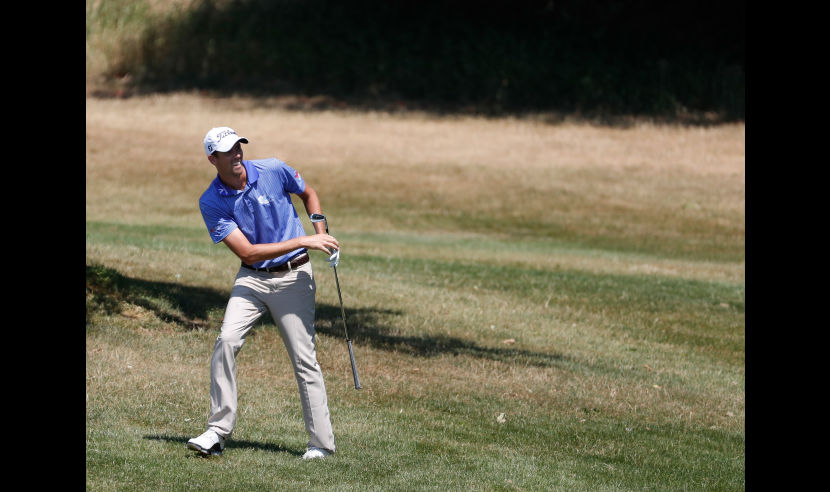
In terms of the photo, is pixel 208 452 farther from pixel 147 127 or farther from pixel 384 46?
pixel 384 46

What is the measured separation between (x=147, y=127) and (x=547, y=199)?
15224 millimetres

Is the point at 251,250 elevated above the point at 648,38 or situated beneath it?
situated beneath

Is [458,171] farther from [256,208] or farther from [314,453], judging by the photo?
[256,208]

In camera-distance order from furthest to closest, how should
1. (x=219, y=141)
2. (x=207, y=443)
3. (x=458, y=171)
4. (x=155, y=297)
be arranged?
(x=458, y=171)
(x=155, y=297)
(x=207, y=443)
(x=219, y=141)

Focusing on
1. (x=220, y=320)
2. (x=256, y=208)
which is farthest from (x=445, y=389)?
(x=256, y=208)

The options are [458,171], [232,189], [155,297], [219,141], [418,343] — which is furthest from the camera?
[458,171]

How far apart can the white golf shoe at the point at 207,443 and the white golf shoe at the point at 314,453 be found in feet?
1.97

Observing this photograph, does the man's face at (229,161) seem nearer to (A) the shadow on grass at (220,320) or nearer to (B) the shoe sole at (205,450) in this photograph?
(B) the shoe sole at (205,450)

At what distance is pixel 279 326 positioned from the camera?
736cm

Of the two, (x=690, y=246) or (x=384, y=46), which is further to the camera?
(x=384, y=46)

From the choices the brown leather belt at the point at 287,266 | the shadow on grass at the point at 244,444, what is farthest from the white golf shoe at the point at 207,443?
the brown leather belt at the point at 287,266

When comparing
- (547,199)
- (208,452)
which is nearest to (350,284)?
(208,452)

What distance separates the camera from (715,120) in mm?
40031

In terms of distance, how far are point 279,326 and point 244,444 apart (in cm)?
116
